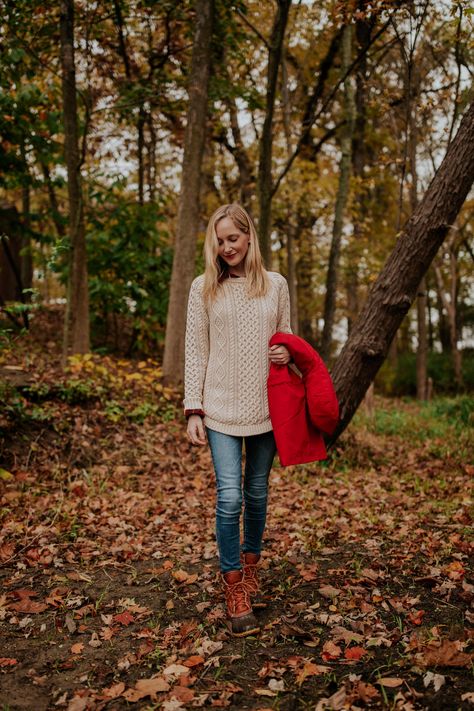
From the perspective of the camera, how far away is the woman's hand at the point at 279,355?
3070 millimetres

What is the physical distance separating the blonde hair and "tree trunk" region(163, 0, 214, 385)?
502cm

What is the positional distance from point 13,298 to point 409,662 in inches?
391

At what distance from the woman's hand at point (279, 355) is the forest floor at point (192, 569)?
1441 millimetres

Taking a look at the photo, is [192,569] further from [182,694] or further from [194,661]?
[182,694]

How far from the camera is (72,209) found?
7883 millimetres

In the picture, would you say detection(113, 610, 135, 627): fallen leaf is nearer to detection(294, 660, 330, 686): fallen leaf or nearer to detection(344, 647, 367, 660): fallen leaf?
detection(294, 660, 330, 686): fallen leaf

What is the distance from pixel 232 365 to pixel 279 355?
10.3 inches

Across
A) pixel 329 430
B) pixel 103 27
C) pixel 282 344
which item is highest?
pixel 103 27

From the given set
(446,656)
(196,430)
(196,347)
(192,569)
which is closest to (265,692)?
(446,656)

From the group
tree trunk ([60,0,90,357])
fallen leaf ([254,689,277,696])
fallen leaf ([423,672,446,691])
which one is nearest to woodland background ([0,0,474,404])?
tree trunk ([60,0,90,357])

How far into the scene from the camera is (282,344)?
10.1ft

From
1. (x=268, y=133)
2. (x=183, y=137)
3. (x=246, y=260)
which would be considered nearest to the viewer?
(x=246, y=260)

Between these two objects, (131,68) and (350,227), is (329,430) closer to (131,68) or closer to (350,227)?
(131,68)

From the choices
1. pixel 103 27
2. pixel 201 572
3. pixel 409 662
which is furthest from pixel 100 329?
pixel 409 662
